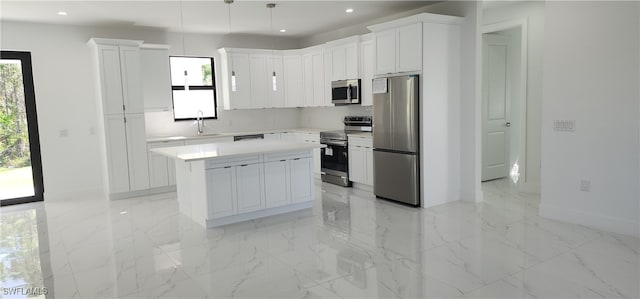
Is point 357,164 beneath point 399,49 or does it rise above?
beneath

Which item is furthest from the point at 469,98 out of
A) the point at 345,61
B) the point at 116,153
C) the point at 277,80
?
the point at 116,153

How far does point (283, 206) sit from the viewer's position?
206 inches

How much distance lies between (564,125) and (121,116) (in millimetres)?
5798

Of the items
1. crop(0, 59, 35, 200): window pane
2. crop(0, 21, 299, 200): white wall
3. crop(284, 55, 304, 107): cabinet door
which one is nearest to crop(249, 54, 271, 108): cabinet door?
crop(284, 55, 304, 107): cabinet door

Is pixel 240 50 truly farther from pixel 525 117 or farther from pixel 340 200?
pixel 525 117

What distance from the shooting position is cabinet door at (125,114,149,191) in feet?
21.2

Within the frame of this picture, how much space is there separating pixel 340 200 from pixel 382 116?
1.28 meters

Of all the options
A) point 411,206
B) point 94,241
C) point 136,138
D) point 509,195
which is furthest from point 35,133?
point 509,195

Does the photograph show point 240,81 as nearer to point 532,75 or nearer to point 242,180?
point 242,180

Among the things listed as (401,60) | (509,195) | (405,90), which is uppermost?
(401,60)

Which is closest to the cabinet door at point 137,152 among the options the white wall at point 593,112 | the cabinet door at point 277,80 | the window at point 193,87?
the window at point 193,87

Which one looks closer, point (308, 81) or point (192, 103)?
point (192, 103)

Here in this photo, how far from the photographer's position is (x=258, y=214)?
509 centimetres

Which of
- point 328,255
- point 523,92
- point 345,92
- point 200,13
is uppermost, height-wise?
point 200,13
